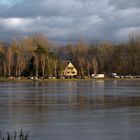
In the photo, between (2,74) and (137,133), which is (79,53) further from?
(137,133)

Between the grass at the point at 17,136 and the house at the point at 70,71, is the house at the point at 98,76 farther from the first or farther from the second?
the grass at the point at 17,136

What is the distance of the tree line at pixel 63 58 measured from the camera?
136 meters

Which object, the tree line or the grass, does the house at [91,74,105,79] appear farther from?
the grass

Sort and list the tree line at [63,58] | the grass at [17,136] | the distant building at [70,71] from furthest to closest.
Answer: the distant building at [70,71] < the tree line at [63,58] < the grass at [17,136]

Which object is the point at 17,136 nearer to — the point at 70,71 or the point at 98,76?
the point at 98,76

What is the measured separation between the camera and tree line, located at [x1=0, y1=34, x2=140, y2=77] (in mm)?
135625

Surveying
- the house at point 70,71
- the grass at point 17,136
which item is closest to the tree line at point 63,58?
the house at point 70,71

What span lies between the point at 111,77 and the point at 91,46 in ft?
55.0

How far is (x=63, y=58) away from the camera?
16175 centimetres

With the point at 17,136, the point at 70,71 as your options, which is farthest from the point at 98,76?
the point at 17,136

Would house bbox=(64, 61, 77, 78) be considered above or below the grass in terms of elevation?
above

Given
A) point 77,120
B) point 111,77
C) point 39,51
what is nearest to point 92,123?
point 77,120

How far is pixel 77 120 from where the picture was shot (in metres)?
23.0

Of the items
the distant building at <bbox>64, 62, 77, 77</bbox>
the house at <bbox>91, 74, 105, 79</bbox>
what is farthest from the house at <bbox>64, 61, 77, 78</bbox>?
the house at <bbox>91, 74, 105, 79</bbox>
